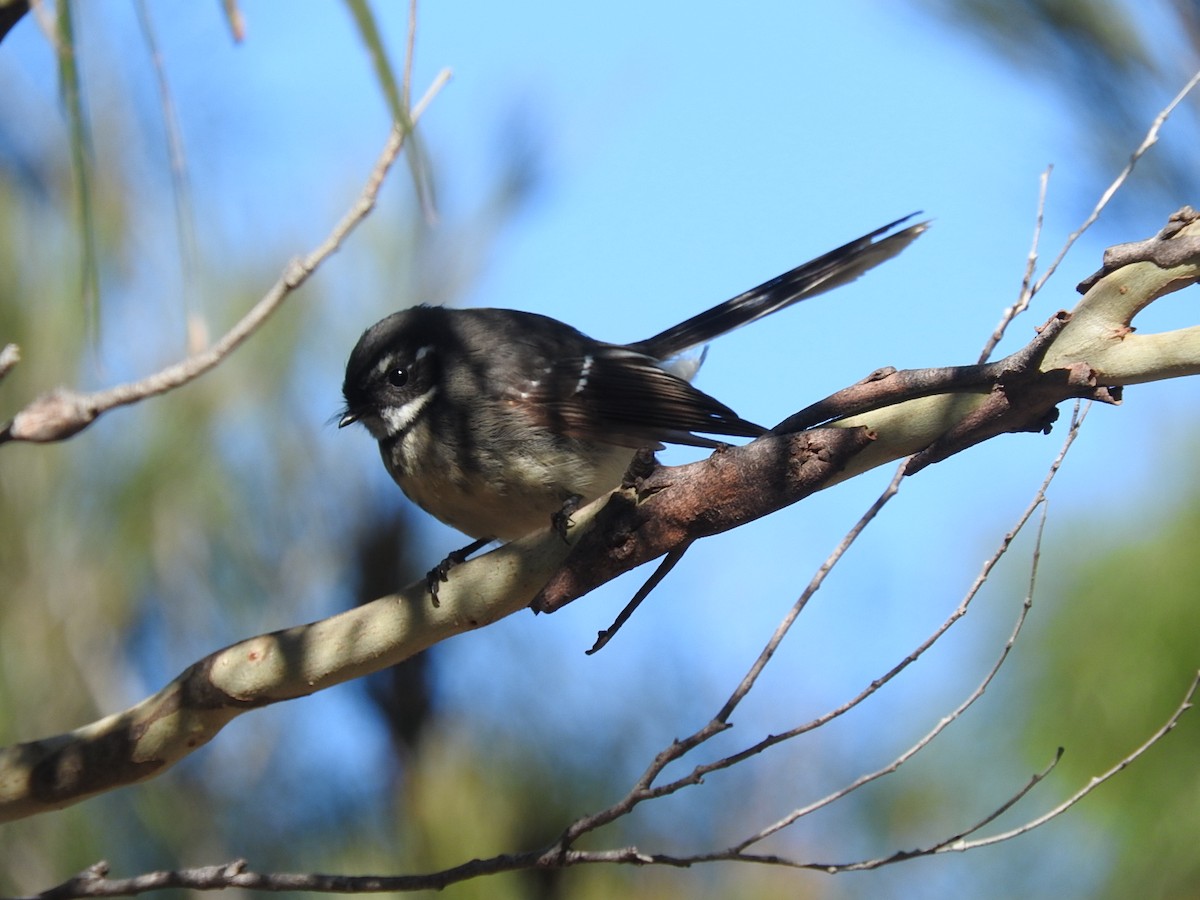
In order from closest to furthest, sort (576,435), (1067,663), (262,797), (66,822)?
1. (576,435)
2. (1067,663)
3. (66,822)
4. (262,797)

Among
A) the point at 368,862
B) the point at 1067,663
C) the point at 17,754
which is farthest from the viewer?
the point at 1067,663

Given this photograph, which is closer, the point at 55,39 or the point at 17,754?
the point at 55,39

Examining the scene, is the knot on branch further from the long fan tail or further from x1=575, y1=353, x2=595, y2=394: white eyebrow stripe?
the long fan tail

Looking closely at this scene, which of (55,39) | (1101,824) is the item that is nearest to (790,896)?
(1101,824)

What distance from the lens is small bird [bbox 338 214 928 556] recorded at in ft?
9.98

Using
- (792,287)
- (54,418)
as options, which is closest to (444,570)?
(54,418)

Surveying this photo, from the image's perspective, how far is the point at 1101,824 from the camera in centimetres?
360

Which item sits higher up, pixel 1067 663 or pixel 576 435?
pixel 576 435

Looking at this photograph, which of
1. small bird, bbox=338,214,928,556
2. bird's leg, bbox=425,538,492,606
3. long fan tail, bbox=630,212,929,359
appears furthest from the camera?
long fan tail, bbox=630,212,929,359

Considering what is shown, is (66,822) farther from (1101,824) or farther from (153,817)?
(1101,824)

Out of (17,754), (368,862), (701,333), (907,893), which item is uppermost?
(701,333)

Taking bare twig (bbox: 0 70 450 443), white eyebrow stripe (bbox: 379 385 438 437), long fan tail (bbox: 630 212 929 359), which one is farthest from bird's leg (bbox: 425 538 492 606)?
long fan tail (bbox: 630 212 929 359)

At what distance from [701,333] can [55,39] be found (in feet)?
8.27

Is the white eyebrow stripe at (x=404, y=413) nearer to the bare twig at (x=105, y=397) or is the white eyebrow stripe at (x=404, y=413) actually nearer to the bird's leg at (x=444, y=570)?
the bird's leg at (x=444, y=570)
